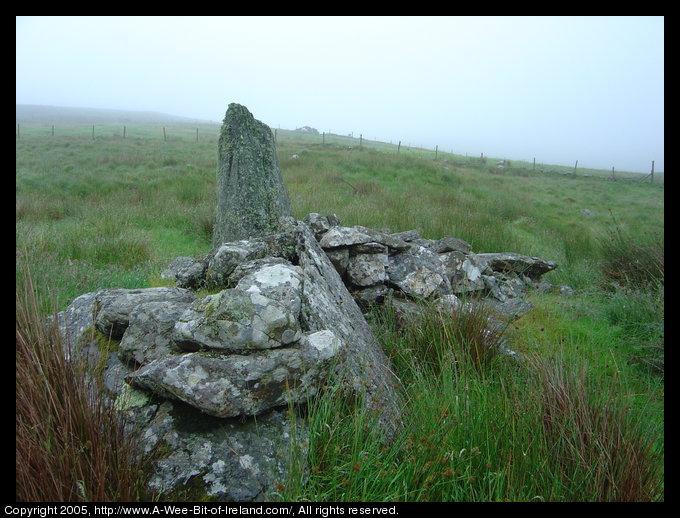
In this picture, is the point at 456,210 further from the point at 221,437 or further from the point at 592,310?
the point at 221,437

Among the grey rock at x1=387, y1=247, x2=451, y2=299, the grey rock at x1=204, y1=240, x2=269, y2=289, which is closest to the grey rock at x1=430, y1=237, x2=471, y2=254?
the grey rock at x1=387, y1=247, x2=451, y2=299

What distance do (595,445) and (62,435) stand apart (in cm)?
276

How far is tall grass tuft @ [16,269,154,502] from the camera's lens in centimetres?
168

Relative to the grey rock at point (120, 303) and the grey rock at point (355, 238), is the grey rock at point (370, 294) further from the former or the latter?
the grey rock at point (120, 303)

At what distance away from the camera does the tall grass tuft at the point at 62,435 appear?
168 centimetres

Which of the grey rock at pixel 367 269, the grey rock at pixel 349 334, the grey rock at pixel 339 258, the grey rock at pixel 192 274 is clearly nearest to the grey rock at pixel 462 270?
the grey rock at pixel 367 269

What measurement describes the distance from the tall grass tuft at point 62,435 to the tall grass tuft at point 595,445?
2210 mm

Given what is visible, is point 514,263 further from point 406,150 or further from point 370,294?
point 406,150

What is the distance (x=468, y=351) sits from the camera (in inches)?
129

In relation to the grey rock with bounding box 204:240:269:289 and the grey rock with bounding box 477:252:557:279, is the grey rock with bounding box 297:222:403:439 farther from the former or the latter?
the grey rock with bounding box 477:252:557:279

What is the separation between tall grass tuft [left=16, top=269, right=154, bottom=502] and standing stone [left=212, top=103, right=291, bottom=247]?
386 cm

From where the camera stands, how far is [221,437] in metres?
2.21
